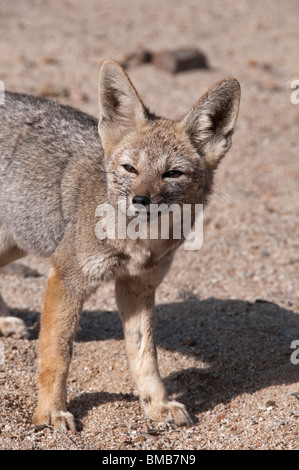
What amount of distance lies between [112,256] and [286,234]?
4.17 metres

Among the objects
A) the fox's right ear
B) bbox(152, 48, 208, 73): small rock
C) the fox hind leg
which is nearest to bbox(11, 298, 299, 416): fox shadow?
the fox hind leg

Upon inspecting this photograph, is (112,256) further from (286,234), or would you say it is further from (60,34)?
(60,34)

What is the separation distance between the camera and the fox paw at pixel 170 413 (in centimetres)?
479

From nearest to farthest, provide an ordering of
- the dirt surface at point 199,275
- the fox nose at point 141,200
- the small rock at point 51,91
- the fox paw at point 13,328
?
1. the fox nose at point 141,200
2. the dirt surface at point 199,275
3. the fox paw at point 13,328
4. the small rock at point 51,91

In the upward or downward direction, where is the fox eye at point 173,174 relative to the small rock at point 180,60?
downward

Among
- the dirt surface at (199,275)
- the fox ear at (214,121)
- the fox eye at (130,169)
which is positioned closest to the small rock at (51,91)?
the dirt surface at (199,275)

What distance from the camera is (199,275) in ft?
24.5

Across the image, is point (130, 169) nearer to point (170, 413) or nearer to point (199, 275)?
point (170, 413)

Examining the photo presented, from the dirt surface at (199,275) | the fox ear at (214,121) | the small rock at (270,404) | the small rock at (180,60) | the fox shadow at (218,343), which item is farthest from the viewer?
the small rock at (180,60)

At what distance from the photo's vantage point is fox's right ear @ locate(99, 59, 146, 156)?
4.64 meters

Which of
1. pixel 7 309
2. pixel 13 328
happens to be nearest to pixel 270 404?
pixel 13 328

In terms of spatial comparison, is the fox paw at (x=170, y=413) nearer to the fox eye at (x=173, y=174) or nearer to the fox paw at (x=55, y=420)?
the fox paw at (x=55, y=420)
